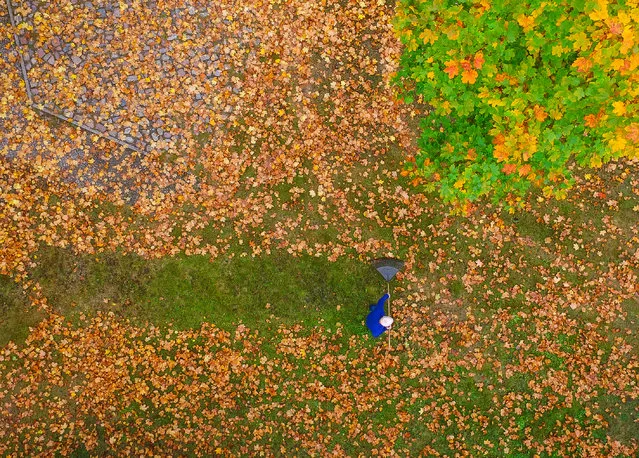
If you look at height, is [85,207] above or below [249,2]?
below

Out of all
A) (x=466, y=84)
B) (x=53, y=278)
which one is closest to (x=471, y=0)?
(x=466, y=84)

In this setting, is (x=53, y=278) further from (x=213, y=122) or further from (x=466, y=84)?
(x=466, y=84)

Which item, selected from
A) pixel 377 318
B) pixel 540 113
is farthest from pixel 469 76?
pixel 377 318

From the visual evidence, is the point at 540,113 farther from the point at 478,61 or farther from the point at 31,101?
the point at 31,101

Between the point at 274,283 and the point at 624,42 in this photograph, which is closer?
the point at 624,42

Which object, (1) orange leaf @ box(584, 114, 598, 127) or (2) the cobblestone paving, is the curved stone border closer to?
(2) the cobblestone paving

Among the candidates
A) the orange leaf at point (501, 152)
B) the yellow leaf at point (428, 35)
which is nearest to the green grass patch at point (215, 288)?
the orange leaf at point (501, 152)
